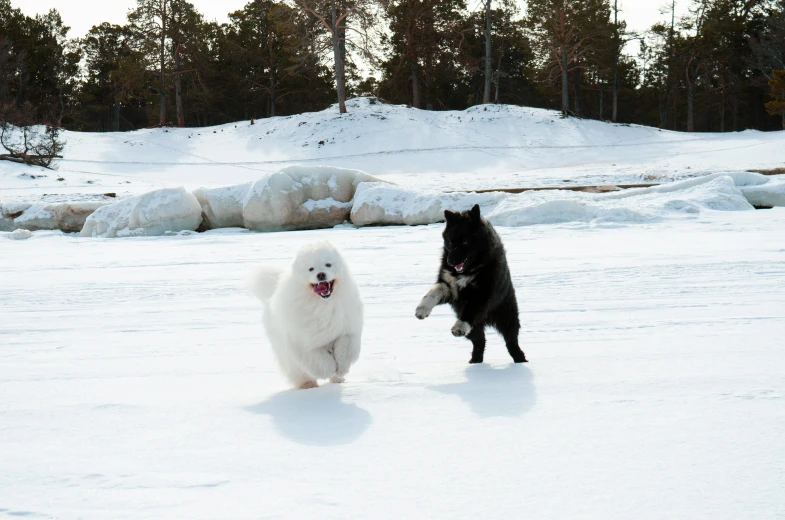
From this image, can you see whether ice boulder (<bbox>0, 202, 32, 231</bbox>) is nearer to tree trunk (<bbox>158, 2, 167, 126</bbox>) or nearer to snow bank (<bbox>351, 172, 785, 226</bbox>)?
snow bank (<bbox>351, 172, 785, 226</bbox>)

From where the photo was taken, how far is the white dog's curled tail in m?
A: 5.00

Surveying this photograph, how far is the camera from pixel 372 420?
3.59 m

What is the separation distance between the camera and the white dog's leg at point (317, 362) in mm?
4492

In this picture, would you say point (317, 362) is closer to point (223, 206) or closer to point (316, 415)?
point (316, 415)

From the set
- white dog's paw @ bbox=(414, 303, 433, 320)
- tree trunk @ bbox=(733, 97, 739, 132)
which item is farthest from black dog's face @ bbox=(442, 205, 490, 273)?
tree trunk @ bbox=(733, 97, 739, 132)

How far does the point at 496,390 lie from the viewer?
4.07 meters

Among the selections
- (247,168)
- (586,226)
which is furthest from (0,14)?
(586,226)

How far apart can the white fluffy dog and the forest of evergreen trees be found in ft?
112

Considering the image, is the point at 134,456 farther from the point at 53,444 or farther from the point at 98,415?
the point at 98,415

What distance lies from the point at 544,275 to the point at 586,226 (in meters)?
4.35

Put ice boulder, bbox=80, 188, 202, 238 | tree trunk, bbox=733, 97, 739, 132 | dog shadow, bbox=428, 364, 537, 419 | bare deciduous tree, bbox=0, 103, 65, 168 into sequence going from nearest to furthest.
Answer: dog shadow, bbox=428, 364, 537, 419 < ice boulder, bbox=80, 188, 202, 238 < bare deciduous tree, bbox=0, 103, 65, 168 < tree trunk, bbox=733, 97, 739, 132

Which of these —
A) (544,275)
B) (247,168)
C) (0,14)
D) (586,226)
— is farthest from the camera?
(0,14)

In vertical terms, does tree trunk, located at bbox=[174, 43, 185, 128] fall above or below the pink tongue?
above

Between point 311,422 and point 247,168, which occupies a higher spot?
point 247,168
